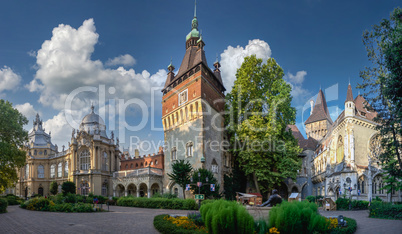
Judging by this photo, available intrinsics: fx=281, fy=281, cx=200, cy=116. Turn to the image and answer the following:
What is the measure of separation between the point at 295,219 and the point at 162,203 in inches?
808

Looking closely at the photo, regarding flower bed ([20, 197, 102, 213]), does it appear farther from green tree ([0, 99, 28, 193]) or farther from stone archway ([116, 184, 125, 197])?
stone archway ([116, 184, 125, 197])

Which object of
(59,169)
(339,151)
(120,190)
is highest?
(339,151)

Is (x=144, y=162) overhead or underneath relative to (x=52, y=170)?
overhead

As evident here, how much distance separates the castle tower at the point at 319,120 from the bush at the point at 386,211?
4542 centimetres

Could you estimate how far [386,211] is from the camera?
787 inches

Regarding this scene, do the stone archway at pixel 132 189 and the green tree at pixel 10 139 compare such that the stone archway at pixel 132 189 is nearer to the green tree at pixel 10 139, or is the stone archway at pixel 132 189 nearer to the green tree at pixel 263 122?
the green tree at pixel 10 139

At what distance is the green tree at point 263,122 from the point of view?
104 ft

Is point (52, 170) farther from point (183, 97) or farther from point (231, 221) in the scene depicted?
point (231, 221)

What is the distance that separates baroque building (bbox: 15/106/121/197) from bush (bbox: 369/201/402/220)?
1547 inches

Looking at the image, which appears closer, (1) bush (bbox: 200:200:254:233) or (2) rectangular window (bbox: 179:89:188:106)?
(1) bush (bbox: 200:200:254:233)

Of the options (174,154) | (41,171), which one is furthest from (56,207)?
(41,171)

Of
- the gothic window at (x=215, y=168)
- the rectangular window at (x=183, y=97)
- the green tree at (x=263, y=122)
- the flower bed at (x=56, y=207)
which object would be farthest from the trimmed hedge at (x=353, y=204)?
the flower bed at (x=56, y=207)

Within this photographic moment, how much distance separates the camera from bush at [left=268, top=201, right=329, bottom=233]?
32.5 feet

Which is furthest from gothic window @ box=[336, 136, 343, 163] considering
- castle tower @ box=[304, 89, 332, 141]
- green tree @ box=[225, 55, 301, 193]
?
castle tower @ box=[304, 89, 332, 141]
